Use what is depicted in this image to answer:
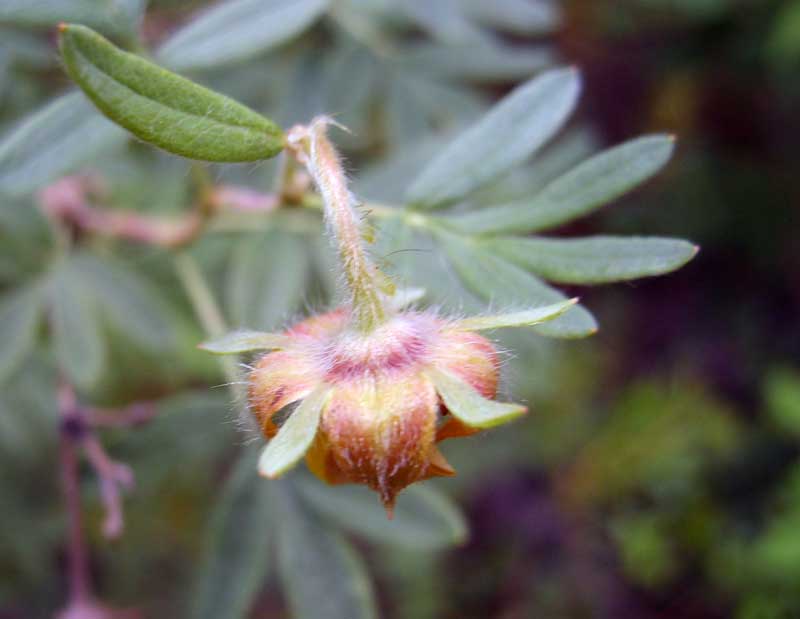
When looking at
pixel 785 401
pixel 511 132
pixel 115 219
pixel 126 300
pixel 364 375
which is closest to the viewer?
pixel 364 375

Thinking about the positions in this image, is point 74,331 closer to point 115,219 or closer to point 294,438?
point 115,219

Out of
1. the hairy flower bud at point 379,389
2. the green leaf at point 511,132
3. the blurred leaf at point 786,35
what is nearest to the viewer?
the hairy flower bud at point 379,389

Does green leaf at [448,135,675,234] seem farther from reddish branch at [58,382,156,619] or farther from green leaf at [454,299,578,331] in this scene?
reddish branch at [58,382,156,619]

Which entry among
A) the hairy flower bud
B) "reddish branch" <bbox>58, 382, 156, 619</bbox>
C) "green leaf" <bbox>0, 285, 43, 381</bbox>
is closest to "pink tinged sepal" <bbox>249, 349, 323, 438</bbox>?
the hairy flower bud

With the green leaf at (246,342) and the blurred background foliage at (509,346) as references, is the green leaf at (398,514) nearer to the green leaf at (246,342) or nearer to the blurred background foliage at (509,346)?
the blurred background foliage at (509,346)

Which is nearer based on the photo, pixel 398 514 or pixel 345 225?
pixel 345 225

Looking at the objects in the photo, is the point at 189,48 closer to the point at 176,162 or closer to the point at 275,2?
the point at 275,2

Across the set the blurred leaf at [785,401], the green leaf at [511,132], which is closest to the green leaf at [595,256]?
the green leaf at [511,132]

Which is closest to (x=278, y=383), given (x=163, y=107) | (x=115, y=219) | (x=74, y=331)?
(x=163, y=107)
